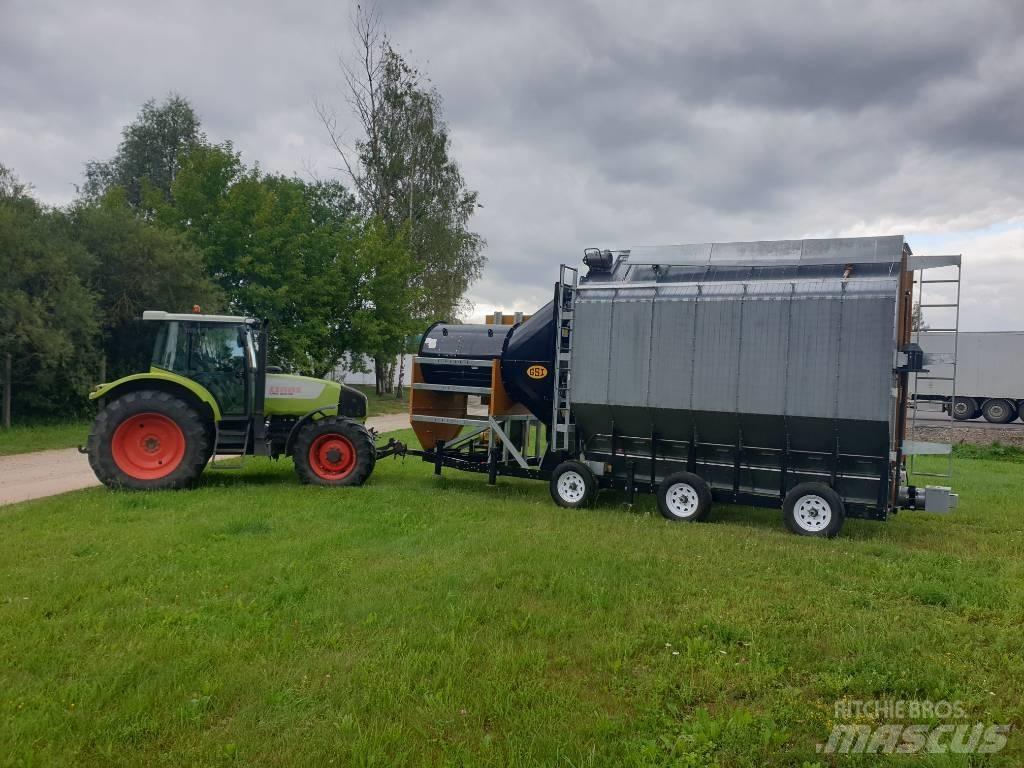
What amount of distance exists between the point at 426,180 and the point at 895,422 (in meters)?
30.4

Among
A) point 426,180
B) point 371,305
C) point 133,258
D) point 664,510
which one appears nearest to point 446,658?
point 664,510

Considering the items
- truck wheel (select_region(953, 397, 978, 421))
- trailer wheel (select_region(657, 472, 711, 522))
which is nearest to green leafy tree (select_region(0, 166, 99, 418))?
trailer wheel (select_region(657, 472, 711, 522))

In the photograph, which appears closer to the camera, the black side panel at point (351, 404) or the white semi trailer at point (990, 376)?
the black side panel at point (351, 404)

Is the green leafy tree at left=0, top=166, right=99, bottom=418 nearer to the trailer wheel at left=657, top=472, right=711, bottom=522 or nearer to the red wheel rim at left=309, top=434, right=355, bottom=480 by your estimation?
the red wheel rim at left=309, top=434, right=355, bottom=480

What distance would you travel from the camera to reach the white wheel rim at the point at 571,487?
35.1ft

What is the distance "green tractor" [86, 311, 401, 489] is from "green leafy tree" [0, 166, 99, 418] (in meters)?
8.83

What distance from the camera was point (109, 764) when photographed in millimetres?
3582

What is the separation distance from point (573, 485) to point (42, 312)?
15048mm

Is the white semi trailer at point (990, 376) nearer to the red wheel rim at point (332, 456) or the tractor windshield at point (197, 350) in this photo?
the red wheel rim at point (332, 456)

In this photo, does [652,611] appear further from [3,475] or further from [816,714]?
[3,475]

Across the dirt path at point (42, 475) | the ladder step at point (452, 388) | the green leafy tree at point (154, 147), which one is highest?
the green leafy tree at point (154, 147)

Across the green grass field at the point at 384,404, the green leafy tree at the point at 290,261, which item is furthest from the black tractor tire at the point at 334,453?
the green grass field at the point at 384,404

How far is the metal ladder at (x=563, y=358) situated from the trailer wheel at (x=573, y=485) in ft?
1.16

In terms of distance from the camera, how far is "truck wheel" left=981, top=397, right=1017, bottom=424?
27469 mm
